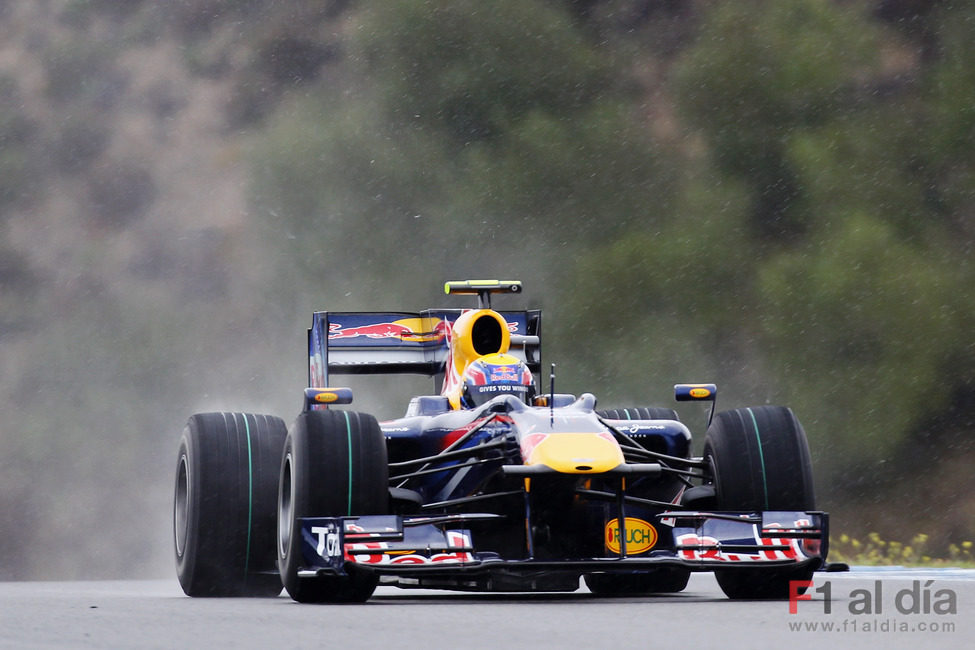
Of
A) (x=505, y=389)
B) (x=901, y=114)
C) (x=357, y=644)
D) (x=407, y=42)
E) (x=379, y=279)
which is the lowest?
(x=357, y=644)

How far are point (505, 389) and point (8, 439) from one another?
24606 mm

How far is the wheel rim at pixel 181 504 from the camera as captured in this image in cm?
1317

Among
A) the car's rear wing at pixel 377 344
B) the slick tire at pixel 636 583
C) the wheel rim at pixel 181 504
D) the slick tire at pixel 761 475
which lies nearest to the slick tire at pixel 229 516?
the wheel rim at pixel 181 504

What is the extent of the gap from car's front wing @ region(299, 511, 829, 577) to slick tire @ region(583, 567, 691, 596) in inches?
67.8

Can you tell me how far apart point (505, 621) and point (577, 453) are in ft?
6.75

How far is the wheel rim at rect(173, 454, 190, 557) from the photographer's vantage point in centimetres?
1317

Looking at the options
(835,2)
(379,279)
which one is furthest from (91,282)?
(835,2)

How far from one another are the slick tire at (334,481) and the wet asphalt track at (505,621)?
0.25 m

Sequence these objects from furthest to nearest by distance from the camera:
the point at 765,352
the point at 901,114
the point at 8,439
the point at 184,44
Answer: the point at 184,44, the point at 8,439, the point at 901,114, the point at 765,352

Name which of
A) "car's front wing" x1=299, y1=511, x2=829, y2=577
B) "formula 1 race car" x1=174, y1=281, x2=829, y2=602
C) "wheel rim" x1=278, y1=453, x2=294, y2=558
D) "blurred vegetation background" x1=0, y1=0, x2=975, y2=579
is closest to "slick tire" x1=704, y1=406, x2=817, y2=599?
"formula 1 race car" x1=174, y1=281, x2=829, y2=602

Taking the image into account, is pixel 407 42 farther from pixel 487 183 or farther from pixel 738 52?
pixel 738 52

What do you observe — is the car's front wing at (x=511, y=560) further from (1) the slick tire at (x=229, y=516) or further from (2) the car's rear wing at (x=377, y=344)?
(2) the car's rear wing at (x=377, y=344)

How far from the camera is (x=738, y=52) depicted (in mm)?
33562

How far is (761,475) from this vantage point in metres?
11.5
